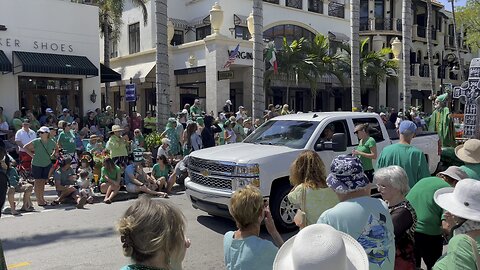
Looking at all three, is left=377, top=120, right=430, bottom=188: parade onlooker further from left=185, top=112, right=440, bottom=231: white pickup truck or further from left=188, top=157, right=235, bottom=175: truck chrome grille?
left=188, top=157, right=235, bottom=175: truck chrome grille

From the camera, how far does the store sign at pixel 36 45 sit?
58.3ft

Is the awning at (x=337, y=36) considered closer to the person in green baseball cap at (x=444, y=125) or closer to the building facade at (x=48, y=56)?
the building facade at (x=48, y=56)

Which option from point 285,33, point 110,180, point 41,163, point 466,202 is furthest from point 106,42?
point 466,202

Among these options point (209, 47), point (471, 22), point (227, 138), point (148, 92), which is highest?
point (471, 22)

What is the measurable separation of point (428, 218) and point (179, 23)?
2562 cm

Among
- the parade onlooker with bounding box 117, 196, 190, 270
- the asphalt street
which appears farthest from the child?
the parade onlooker with bounding box 117, 196, 190, 270

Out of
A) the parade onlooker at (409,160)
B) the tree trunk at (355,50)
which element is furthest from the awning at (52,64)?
the parade onlooker at (409,160)

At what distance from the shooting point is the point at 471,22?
31188 millimetres

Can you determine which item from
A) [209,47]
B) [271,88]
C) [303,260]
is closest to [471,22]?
[271,88]

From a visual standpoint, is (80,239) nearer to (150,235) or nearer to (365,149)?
(365,149)

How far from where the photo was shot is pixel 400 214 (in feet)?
11.2

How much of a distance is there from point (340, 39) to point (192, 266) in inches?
1126

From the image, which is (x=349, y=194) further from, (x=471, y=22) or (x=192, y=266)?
(x=471, y=22)

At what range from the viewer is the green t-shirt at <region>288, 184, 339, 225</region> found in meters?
3.80
